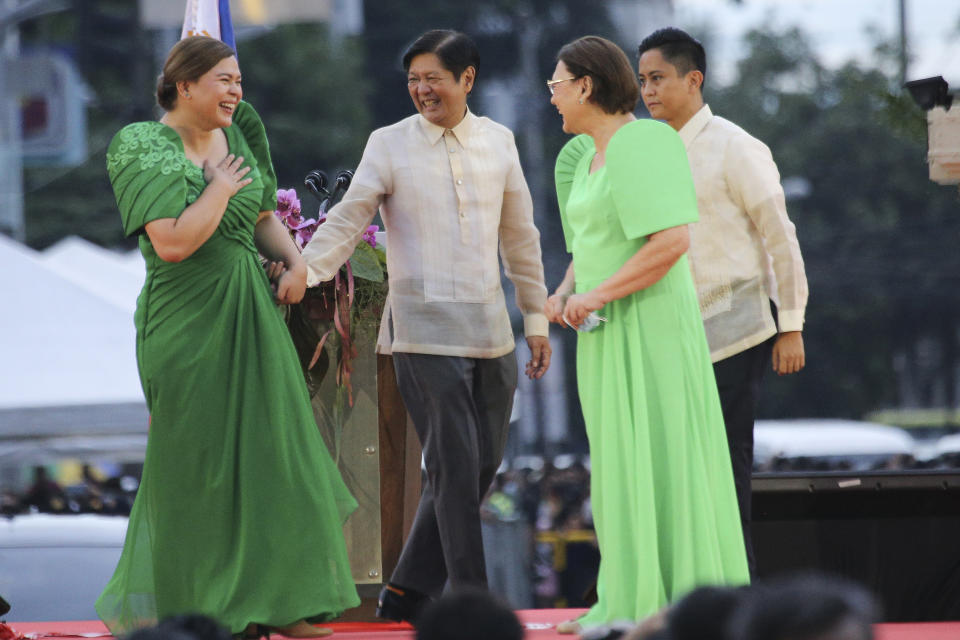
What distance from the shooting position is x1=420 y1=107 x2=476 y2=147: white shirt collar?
5.57m

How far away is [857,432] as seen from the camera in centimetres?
2445

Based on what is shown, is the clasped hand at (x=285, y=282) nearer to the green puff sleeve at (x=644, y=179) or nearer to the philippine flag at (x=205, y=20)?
the green puff sleeve at (x=644, y=179)

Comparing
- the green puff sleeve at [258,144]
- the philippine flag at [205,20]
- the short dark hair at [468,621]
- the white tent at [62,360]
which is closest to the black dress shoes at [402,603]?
the green puff sleeve at [258,144]

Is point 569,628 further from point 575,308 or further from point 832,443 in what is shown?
point 832,443

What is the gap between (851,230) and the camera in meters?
38.6

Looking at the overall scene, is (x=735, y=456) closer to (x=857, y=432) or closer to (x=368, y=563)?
(x=368, y=563)

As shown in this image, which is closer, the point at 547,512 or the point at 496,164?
→ the point at 496,164

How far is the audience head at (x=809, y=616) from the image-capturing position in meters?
2.70

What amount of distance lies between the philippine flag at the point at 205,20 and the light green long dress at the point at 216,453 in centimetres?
206

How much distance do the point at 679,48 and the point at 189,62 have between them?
1613mm

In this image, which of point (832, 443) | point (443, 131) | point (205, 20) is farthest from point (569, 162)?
point (832, 443)

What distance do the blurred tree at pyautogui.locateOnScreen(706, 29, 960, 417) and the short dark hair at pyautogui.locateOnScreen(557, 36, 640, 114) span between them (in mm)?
32123

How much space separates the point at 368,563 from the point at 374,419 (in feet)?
1.76

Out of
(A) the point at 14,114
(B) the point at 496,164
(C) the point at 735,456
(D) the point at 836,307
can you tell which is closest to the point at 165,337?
(B) the point at 496,164
